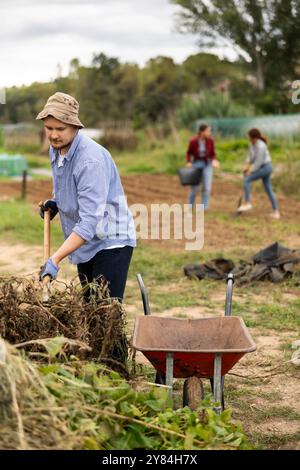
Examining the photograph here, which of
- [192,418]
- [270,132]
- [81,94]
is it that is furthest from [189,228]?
[81,94]

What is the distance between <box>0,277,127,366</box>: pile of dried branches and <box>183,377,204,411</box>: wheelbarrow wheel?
0.39m

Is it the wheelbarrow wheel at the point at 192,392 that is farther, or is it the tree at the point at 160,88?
the tree at the point at 160,88

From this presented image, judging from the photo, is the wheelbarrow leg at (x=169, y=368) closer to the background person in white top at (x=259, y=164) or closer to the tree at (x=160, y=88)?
→ the background person in white top at (x=259, y=164)

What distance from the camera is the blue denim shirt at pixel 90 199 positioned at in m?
3.59

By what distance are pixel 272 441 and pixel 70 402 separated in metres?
1.58

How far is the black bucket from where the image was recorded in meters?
12.0

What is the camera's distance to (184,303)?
6.64m

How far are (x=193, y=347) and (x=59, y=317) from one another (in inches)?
30.3

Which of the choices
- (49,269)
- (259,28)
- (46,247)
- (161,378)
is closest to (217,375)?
(161,378)

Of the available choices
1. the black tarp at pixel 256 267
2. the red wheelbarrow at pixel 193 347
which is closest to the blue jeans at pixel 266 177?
the black tarp at pixel 256 267

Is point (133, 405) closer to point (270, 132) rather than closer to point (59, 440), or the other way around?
point (59, 440)

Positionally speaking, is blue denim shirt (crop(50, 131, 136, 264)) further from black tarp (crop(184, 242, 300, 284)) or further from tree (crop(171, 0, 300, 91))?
tree (crop(171, 0, 300, 91))

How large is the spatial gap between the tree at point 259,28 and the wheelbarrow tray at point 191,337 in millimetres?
36169

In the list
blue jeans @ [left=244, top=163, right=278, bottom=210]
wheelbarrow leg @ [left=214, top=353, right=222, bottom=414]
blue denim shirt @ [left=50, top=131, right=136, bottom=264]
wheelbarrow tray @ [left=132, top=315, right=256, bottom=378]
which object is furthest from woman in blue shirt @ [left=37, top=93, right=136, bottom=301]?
blue jeans @ [left=244, top=163, right=278, bottom=210]
